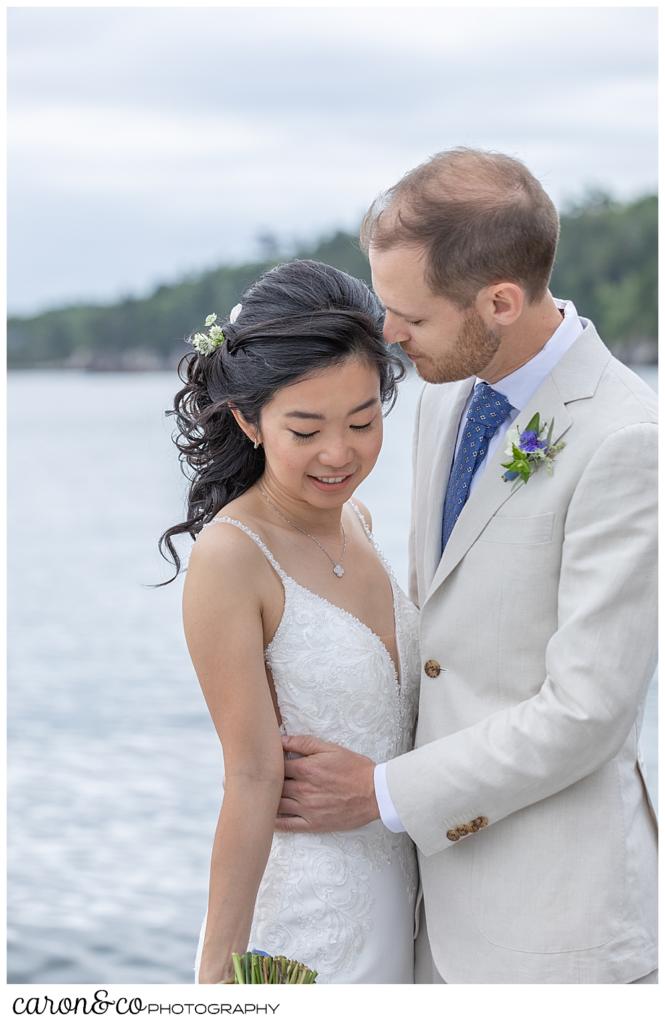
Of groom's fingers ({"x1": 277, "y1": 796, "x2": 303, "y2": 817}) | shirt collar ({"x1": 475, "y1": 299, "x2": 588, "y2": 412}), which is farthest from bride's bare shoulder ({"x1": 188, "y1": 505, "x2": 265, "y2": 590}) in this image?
shirt collar ({"x1": 475, "y1": 299, "x2": 588, "y2": 412})

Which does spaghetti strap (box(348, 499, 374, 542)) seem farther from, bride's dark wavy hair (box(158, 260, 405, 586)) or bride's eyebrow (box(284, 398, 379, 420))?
bride's eyebrow (box(284, 398, 379, 420))

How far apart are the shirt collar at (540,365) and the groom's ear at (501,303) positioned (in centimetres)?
11

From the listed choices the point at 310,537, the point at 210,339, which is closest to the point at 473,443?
the point at 310,537

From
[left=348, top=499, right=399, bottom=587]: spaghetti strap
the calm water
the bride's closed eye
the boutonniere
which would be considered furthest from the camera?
the calm water

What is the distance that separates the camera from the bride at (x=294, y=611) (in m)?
2.54

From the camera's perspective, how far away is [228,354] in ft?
Answer: 8.87

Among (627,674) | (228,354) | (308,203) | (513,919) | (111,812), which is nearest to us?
(627,674)

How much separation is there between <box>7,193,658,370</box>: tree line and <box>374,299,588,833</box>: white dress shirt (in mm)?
15358

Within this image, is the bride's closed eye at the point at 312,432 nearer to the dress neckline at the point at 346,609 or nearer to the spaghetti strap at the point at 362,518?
the dress neckline at the point at 346,609

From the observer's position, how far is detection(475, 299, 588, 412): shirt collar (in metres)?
2.56

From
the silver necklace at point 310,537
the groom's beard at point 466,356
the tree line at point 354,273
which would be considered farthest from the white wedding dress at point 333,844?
the tree line at point 354,273

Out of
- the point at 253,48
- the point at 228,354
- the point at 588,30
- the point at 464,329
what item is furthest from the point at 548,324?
the point at 253,48
